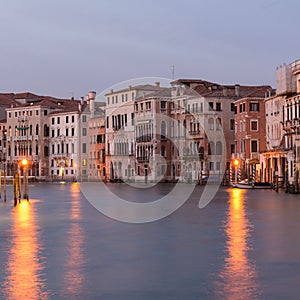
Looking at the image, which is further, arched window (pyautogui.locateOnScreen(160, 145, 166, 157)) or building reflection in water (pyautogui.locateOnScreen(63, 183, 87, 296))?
arched window (pyautogui.locateOnScreen(160, 145, 166, 157))

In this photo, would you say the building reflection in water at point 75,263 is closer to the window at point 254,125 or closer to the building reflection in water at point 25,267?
the building reflection in water at point 25,267

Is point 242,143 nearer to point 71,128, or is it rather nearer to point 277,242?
point 71,128

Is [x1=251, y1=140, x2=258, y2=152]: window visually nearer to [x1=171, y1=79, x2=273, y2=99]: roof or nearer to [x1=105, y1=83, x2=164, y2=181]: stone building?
[x1=171, y1=79, x2=273, y2=99]: roof

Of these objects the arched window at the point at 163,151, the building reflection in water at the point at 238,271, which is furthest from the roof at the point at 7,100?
the building reflection in water at the point at 238,271

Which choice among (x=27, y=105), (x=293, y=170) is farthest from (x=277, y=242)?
(x=27, y=105)

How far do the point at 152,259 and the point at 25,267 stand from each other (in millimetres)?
1918

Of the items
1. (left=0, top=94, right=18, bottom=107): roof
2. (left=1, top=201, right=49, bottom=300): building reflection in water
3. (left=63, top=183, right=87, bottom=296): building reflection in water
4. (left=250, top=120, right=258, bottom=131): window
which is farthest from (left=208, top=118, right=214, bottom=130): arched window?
(left=1, top=201, right=49, bottom=300): building reflection in water

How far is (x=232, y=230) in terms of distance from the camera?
1552 cm

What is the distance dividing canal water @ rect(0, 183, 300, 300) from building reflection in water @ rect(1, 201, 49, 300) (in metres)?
0.01

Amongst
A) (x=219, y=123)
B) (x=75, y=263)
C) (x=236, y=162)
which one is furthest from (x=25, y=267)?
(x=219, y=123)

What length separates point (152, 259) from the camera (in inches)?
436

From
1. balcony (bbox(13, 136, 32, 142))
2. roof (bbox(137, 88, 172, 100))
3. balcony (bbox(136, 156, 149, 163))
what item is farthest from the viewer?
balcony (bbox(13, 136, 32, 142))

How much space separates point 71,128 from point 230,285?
2537 inches

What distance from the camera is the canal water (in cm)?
857
